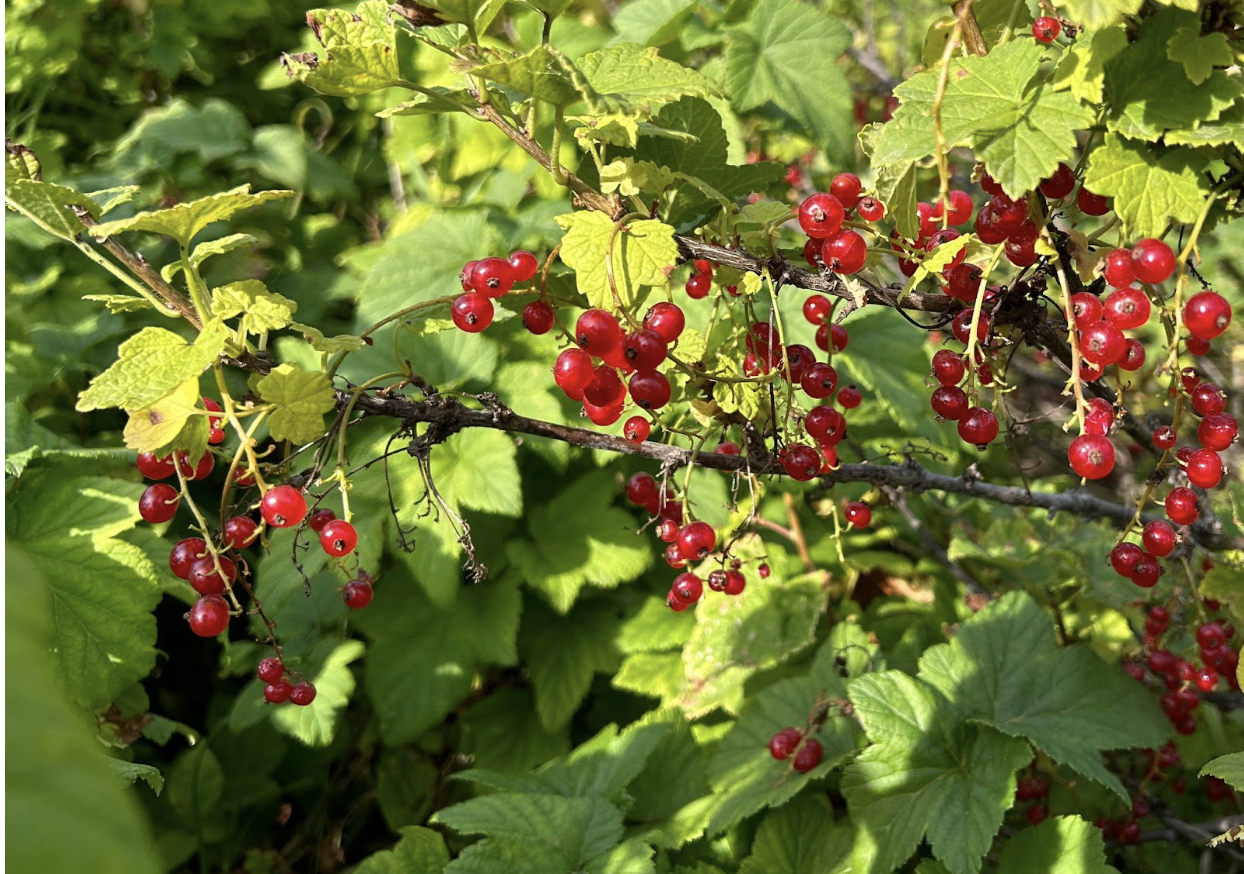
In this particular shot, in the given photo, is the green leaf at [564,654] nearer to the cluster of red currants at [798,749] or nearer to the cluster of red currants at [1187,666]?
the cluster of red currants at [798,749]

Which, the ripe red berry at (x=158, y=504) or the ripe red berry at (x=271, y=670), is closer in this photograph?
the ripe red berry at (x=158, y=504)

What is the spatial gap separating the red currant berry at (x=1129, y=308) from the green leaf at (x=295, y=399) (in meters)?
0.75

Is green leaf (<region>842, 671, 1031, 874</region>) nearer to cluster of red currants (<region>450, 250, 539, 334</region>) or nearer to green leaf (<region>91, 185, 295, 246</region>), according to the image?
cluster of red currants (<region>450, 250, 539, 334</region>)

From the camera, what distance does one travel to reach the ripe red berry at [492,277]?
0.96 metres

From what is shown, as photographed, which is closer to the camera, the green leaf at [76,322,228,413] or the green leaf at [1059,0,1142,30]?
the green leaf at [1059,0,1142,30]

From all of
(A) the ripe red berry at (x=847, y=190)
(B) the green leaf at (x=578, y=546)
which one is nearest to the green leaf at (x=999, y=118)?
(A) the ripe red berry at (x=847, y=190)

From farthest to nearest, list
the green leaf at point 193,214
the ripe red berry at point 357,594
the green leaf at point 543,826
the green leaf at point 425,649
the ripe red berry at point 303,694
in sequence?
the green leaf at point 425,649, the green leaf at point 543,826, the ripe red berry at point 303,694, the ripe red berry at point 357,594, the green leaf at point 193,214

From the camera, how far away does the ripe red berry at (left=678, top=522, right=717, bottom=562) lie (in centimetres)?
116

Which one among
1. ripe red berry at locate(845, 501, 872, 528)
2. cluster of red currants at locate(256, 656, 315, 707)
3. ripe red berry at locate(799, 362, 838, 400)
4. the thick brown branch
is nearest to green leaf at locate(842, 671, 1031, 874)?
ripe red berry at locate(845, 501, 872, 528)

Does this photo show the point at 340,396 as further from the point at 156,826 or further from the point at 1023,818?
the point at 1023,818

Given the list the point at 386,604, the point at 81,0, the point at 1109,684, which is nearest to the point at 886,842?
the point at 1109,684

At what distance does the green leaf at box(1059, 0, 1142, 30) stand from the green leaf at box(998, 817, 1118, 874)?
3.64 feet

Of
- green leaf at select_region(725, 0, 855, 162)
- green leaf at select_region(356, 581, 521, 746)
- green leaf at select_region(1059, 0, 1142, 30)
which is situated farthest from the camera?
green leaf at select_region(725, 0, 855, 162)

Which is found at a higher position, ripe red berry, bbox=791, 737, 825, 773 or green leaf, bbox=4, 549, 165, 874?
green leaf, bbox=4, 549, 165, 874
